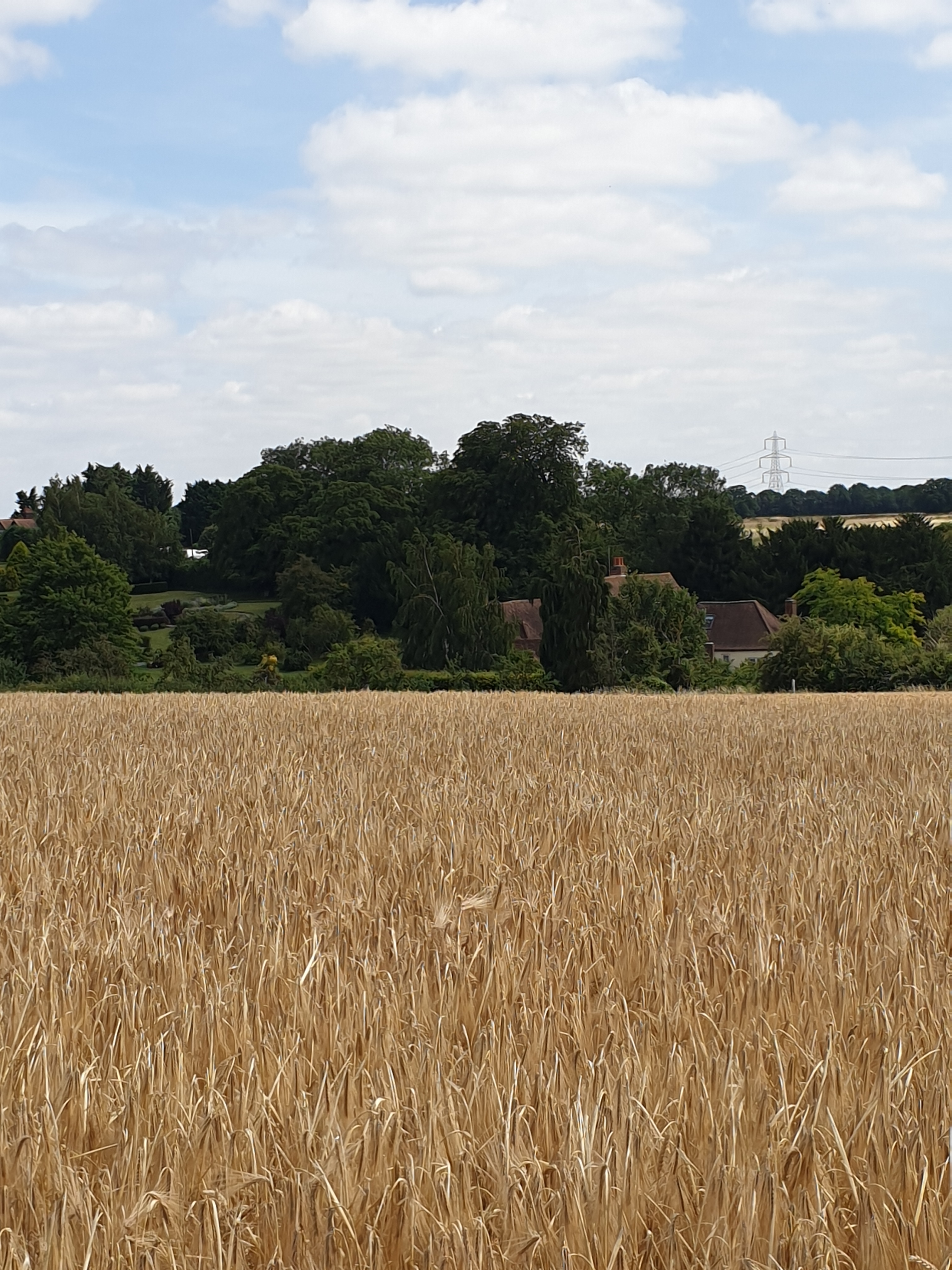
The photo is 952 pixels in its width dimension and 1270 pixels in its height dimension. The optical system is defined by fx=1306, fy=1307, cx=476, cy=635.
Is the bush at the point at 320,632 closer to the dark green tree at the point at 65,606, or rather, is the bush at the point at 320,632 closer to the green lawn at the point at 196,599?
the dark green tree at the point at 65,606

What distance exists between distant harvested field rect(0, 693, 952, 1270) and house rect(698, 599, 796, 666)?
238 ft

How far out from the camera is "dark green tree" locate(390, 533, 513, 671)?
58.0m

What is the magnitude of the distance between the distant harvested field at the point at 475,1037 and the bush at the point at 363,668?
3507 centimetres

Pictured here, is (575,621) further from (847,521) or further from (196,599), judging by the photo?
(847,521)

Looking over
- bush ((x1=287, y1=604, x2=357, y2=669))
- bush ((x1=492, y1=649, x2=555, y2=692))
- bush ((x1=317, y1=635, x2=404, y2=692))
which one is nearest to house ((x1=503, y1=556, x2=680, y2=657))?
bush ((x1=287, y1=604, x2=357, y2=669))

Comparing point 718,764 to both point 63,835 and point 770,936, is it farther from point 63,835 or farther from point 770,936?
point 770,936

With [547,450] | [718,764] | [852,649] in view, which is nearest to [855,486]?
Answer: [547,450]

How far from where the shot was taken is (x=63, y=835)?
18.9 ft

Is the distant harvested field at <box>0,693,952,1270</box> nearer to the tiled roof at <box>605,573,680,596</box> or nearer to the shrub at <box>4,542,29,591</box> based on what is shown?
the tiled roof at <box>605,573,680,596</box>

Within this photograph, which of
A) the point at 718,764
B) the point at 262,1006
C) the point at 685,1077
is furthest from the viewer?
the point at 718,764

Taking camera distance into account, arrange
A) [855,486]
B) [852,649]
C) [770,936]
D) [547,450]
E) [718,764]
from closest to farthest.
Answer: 1. [770,936]
2. [718,764]
3. [852,649]
4. [547,450]
5. [855,486]

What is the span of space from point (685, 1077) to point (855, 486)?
571 feet

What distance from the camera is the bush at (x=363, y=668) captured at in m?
41.6

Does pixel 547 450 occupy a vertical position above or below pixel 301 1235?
above
